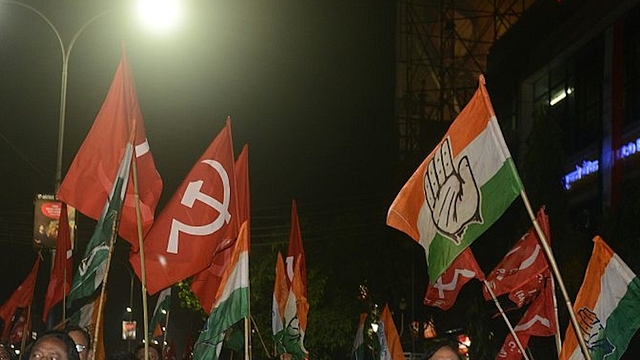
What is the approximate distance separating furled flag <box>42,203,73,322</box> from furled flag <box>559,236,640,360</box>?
6.36m

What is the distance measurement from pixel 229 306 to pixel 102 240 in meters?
1.23

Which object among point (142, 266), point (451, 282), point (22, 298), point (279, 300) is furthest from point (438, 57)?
point (142, 266)

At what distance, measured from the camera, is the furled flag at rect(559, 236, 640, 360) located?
814 centimetres

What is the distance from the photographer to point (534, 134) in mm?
21719

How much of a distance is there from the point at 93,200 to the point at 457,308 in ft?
65.8

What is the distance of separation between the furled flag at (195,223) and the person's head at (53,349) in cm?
395

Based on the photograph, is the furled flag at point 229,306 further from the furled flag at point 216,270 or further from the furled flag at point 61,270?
the furled flag at point 61,270

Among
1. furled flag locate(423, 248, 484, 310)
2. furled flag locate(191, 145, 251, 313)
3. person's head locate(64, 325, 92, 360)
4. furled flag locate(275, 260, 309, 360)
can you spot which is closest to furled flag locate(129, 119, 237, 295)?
furled flag locate(191, 145, 251, 313)

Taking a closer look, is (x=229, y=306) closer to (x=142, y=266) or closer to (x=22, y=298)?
(x=142, y=266)

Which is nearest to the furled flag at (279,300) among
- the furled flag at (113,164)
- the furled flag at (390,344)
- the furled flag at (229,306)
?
the furled flag at (390,344)

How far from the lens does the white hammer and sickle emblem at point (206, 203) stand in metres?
9.76

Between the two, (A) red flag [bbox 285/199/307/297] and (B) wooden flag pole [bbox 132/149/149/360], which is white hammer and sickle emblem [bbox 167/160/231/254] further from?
(A) red flag [bbox 285/199/307/297]

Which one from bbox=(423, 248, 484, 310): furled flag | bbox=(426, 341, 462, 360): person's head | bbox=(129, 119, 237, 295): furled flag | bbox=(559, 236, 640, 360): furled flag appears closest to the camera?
bbox=(426, 341, 462, 360): person's head

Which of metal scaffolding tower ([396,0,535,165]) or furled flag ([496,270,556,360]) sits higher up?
metal scaffolding tower ([396,0,535,165])
